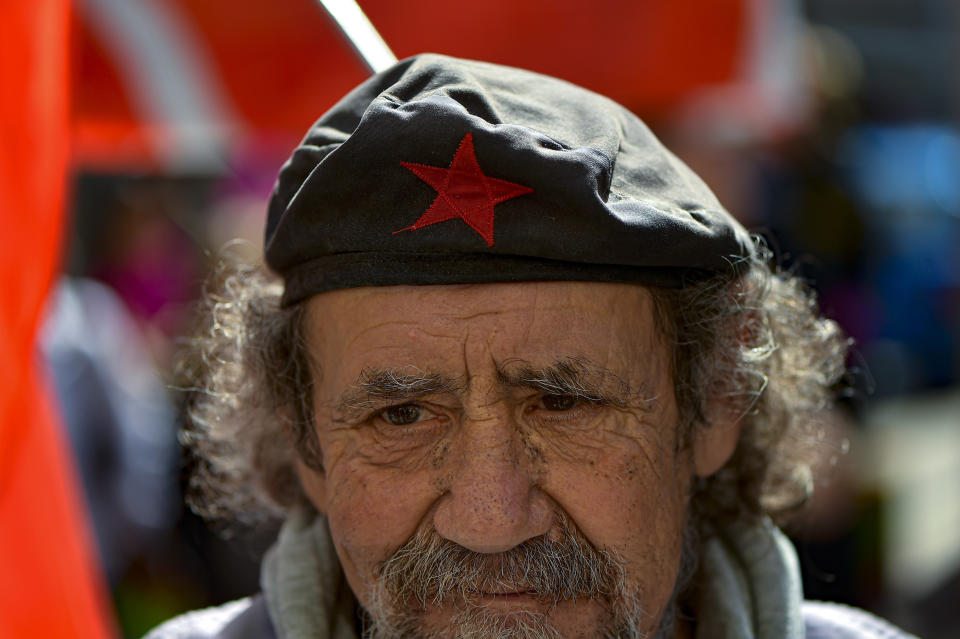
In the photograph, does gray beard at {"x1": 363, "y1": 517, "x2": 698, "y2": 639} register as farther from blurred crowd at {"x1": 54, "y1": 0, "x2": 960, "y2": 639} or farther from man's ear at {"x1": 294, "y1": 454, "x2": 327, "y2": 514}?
blurred crowd at {"x1": 54, "y1": 0, "x2": 960, "y2": 639}

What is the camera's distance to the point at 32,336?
184 centimetres

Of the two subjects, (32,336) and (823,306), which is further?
(823,306)

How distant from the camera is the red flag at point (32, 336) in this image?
1.82 metres

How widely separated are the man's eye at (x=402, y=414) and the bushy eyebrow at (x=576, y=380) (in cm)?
19

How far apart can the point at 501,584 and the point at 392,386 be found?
36 centimetres

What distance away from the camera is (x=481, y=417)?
1.69m

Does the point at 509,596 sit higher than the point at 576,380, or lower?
lower

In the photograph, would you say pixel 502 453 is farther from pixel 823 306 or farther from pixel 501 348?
pixel 823 306

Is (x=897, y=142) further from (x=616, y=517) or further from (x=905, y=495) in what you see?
(x=616, y=517)

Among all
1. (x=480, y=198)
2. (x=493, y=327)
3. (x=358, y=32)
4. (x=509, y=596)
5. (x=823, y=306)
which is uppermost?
(x=358, y=32)

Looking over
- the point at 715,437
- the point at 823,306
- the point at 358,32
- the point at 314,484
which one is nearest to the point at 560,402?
the point at 715,437

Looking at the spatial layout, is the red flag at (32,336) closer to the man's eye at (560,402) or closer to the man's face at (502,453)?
the man's face at (502,453)

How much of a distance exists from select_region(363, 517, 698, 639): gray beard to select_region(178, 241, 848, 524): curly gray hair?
0.35 m

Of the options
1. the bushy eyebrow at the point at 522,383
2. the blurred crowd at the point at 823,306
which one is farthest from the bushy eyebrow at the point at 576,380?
the blurred crowd at the point at 823,306
